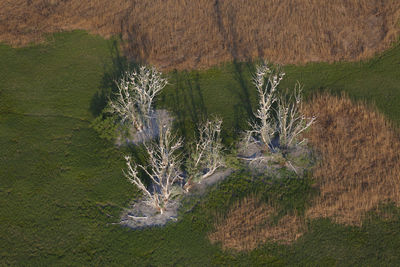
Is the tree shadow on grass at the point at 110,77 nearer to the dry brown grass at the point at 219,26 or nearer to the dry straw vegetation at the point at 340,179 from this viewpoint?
the dry brown grass at the point at 219,26

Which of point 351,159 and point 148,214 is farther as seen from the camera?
point 351,159

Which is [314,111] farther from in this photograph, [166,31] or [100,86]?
[100,86]

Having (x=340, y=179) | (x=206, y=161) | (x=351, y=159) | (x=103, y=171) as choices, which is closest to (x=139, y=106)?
(x=103, y=171)

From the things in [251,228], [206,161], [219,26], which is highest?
[219,26]

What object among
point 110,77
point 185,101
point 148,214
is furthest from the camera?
point 110,77

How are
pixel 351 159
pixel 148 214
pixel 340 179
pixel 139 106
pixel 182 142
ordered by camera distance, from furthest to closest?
pixel 139 106 < pixel 182 142 < pixel 351 159 < pixel 340 179 < pixel 148 214

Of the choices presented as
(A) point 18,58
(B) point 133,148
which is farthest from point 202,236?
(A) point 18,58

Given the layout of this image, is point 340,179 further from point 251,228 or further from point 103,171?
point 103,171
